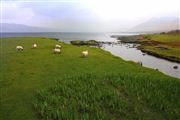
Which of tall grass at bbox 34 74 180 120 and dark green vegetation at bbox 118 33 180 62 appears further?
dark green vegetation at bbox 118 33 180 62

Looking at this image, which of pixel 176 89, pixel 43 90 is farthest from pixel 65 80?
pixel 176 89

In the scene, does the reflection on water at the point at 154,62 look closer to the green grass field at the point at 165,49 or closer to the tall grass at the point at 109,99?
the green grass field at the point at 165,49

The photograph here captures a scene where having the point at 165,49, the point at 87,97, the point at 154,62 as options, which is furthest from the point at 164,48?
the point at 87,97

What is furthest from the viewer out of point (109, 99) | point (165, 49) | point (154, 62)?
point (165, 49)

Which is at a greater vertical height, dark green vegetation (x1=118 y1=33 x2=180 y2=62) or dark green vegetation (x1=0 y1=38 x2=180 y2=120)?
dark green vegetation (x1=118 y1=33 x2=180 y2=62)

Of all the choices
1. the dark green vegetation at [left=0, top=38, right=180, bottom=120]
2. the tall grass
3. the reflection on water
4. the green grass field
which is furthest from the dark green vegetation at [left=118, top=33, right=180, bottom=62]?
the dark green vegetation at [left=0, top=38, right=180, bottom=120]

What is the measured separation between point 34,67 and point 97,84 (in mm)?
9016

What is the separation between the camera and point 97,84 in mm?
15422

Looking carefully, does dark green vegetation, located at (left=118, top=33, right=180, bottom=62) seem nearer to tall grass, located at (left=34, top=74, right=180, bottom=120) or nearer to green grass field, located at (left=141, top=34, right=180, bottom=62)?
green grass field, located at (left=141, top=34, right=180, bottom=62)

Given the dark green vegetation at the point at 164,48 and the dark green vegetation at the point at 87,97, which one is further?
the dark green vegetation at the point at 164,48

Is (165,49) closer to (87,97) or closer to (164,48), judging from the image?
(164,48)

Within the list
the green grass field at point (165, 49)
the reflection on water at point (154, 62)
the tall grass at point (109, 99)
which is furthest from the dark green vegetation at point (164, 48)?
the tall grass at point (109, 99)

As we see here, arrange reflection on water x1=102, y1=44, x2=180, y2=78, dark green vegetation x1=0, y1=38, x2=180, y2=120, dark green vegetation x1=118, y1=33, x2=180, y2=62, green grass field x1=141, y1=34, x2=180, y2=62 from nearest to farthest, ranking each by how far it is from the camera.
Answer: dark green vegetation x1=0, y1=38, x2=180, y2=120, reflection on water x1=102, y1=44, x2=180, y2=78, green grass field x1=141, y1=34, x2=180, y2=62, dark green vegetation x1=118, y1=33, x2=180, y2=62

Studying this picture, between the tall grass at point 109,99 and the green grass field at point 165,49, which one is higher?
the green grass field at point 165,49
